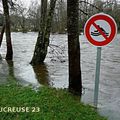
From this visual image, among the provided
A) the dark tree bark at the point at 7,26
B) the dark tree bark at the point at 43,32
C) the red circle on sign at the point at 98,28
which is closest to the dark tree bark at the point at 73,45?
the red circle on sign at the point at 98,28

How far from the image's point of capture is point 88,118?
625cm

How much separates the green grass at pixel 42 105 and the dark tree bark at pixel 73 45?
3.98 ft

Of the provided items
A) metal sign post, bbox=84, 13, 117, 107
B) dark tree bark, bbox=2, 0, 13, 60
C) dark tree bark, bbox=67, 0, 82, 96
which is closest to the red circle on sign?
metal sign post, bbox=84, 13, 117, 107

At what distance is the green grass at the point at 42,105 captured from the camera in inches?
230

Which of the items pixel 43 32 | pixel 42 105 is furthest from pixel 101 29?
pixel 43 32

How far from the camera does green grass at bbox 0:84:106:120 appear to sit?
230 inches

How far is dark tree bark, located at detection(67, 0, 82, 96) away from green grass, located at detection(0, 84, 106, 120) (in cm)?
121

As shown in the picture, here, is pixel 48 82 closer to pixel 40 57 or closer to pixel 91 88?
pixel 91 88

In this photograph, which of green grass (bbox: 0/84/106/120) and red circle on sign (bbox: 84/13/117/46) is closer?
green grass (bbox: 0/84/106/120)

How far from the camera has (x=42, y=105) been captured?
653 cm

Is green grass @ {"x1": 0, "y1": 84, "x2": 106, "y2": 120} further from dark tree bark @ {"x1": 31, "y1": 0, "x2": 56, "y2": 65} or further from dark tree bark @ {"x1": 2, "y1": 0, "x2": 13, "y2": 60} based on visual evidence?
dark tree bark @ {"x1": 2, "y1": 0, "x2": 13, "y2": 60}

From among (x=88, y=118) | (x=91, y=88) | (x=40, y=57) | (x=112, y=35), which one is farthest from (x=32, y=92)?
(x=40, y=57)

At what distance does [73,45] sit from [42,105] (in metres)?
2.53

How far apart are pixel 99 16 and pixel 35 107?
2.50 meters
